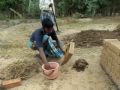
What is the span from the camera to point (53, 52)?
562cm

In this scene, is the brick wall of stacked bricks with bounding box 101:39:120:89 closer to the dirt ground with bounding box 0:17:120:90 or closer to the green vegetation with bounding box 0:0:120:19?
the dirt ground with bounding box 0:17:120:90

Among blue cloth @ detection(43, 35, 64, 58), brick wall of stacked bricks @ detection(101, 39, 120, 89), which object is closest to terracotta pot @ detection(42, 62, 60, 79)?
blue cloth @ detection(43, 35, 64, 58)

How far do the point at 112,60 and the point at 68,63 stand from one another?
45.8 inches

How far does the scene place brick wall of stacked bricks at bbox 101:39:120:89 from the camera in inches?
172

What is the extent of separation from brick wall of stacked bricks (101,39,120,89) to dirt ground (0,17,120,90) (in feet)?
0.46

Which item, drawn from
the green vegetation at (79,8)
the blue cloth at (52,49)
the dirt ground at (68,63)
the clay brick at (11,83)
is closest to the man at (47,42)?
the blue cloth at (52,49)

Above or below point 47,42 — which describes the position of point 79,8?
above

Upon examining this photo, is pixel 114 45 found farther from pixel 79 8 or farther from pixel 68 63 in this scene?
pixel 79 8

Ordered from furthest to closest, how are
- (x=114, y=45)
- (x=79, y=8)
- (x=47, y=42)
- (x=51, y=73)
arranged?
1. (x=79, y=8)
2. (x=47, y=42)
3. (x=51, y=73)
4. (x=114, y=45)

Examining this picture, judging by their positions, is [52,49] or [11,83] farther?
[52,49]

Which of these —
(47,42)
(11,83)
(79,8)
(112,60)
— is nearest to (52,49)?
(47,42)

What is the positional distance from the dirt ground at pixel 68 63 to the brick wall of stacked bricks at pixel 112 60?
0.46 feet

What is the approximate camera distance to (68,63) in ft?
18.3

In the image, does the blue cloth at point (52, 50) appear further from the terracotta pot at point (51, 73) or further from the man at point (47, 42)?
the terracotta pot at point (51, 73)
